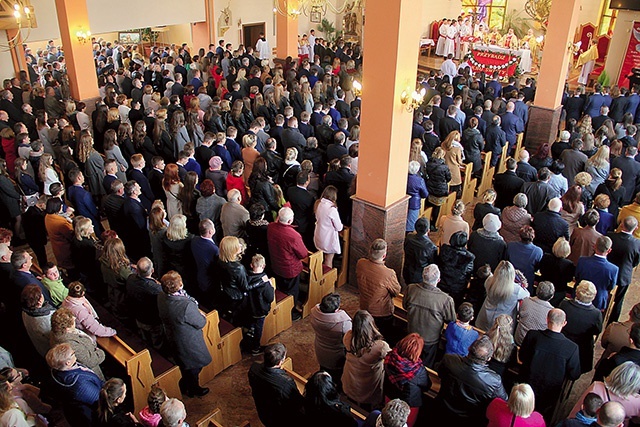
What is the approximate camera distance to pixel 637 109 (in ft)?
42.0

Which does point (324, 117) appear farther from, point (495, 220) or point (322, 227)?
point (495, 220)

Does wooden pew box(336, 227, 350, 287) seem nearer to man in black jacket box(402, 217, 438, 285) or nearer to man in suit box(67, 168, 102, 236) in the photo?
man in black jacket box(402, 217, 438, 285)

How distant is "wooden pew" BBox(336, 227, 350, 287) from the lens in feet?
24.7

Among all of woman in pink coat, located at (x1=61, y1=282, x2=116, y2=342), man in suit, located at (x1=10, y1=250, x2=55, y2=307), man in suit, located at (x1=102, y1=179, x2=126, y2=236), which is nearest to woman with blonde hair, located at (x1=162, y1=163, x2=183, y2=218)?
man in suit, located at (x1=102, y1=179, x2=126, y2=236)

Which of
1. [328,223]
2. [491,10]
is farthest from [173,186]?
[491,10]

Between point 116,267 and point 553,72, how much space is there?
9.88 meters

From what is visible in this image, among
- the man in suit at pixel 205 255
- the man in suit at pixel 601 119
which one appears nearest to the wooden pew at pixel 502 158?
the man in suit at pixel 601 119

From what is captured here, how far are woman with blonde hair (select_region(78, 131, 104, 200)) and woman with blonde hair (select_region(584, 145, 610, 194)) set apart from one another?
7.53 meters

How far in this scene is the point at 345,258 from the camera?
7602 mm

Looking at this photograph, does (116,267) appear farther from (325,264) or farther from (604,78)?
(604,78)

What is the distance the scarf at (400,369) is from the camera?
4371 millimetres

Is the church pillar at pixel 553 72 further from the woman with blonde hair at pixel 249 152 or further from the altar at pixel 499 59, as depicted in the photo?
the altar at pixel 499 59

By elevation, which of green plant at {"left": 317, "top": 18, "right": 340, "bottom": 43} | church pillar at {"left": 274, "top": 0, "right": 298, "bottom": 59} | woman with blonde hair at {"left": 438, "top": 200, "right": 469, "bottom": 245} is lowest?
woman with blonde hair at {"left": 438, "top": 200, "right": 469, "bottom": 245}

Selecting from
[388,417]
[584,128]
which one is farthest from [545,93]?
[388,417]
